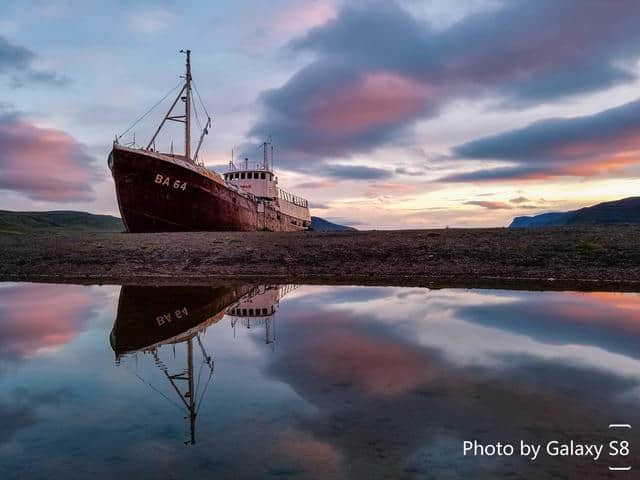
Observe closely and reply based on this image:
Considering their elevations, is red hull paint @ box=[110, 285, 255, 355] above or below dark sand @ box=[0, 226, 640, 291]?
below

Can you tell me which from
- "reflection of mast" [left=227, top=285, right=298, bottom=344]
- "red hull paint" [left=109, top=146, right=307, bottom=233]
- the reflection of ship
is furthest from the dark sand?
"red hull paint" [left=109, top=146, right=307, bottom=233]

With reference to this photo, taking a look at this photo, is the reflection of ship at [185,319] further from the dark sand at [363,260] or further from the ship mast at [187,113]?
the ship mast at [187,113]

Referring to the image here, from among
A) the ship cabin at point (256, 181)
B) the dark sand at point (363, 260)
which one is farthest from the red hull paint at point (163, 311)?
the ship cabin at point (256, 181)

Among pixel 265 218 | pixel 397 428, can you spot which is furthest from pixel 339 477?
pixel 265 218

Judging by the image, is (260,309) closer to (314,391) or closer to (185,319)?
(185,319)

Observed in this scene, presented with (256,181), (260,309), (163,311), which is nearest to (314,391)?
(260,309)

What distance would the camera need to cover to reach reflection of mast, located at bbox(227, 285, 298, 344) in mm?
11516

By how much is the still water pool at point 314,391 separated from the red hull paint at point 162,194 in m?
25.0

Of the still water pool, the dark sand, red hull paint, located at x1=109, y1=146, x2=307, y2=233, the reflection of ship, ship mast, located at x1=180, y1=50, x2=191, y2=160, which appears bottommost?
the still water pool

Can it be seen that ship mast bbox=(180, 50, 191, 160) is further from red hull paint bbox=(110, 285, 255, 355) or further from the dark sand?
red hull paint bbox=(110, 285, 255, 355)

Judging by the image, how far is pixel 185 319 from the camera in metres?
12.0

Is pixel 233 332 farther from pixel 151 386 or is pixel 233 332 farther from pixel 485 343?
pixel 485 343

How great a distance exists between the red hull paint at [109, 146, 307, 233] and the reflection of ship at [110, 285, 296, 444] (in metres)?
20.6

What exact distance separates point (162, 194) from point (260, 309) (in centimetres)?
2680
